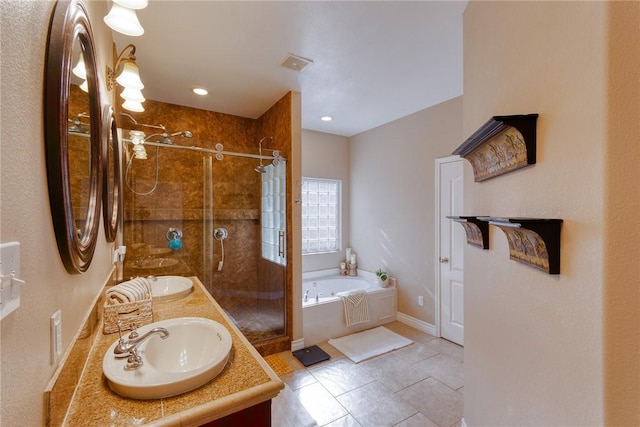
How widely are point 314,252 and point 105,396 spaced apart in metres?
3.51

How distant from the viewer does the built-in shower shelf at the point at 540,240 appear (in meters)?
0.85

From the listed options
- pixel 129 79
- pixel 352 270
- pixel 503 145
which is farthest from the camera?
pixel 352 270

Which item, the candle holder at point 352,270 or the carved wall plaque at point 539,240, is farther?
the candle holder at point 352,270

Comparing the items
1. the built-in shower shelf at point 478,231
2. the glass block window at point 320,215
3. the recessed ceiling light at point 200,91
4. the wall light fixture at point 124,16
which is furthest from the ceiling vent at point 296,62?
the glass block window at point 320,215

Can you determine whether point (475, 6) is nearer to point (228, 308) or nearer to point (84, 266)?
point (84, 266)

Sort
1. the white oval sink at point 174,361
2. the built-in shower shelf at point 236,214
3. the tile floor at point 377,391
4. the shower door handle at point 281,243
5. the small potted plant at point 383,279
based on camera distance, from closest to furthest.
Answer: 1. the white oval sink at point 174,361
2. the tile floor at point 377,391
3. the shower door handle at point 281,243
4. the built-in shower shelf at point 236,214
5. the small potted plant at point 383,279

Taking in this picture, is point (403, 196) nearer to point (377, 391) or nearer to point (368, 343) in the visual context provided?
point (368, 343)

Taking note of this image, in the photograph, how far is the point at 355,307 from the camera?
11.0 ft

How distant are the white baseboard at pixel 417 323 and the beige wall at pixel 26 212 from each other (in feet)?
11.5

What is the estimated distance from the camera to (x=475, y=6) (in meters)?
1.54

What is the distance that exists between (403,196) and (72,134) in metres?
3.45

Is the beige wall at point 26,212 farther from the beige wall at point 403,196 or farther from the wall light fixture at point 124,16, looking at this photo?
the beige wall at point 403,196

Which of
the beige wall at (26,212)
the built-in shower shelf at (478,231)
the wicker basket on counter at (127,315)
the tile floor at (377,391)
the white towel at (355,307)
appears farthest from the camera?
the white towel at (355,307)

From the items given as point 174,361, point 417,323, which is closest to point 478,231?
point 174,361
